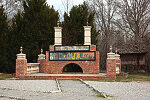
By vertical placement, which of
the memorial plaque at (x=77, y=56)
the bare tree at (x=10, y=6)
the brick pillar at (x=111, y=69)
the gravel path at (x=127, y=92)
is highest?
the bare tree at (x=10, y=6)

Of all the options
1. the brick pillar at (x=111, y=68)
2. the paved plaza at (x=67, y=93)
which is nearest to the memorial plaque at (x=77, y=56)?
the brick pillar at (x=111, y=68)

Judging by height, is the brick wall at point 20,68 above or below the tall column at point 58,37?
below

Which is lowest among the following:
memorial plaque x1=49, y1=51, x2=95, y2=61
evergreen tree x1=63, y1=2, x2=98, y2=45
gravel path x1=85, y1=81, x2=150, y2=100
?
gravel path x1=85, y1=81, x2=150, y2=100

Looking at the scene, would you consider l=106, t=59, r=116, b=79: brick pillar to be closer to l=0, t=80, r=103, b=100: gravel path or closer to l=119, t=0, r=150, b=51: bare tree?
l=0, t=80, r=103, b=100: gravel path

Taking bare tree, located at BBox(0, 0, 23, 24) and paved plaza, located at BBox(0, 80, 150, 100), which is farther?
bare tree, located at BBox(0, 0, 23, 24)

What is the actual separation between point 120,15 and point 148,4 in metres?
4.02

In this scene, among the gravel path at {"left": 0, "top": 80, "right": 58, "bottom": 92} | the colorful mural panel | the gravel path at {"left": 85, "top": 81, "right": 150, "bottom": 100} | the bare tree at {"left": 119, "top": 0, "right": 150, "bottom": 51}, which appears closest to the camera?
the gravel path at {"left": 85, "top": 81, "right": 150, "bottom": 100}

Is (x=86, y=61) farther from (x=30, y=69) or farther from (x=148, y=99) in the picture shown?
(x=148, y=99)

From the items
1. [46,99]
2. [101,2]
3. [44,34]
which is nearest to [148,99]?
[46,99]

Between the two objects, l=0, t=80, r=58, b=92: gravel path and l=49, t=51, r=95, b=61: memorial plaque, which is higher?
l=49, t=51, r=95, b=61: memorial plaque

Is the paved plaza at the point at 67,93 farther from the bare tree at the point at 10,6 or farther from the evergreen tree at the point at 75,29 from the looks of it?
the bare tree at the point at 10,6

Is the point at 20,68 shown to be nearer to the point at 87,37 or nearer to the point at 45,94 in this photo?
the point at 87,37

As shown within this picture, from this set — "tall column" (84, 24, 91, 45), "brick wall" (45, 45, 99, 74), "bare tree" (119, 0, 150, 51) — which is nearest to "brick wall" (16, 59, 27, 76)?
"brick wall" (45, 45, 99, 74)

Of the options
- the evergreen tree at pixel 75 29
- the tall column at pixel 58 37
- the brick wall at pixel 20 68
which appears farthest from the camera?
the evergreen tree at pixel 75 29
